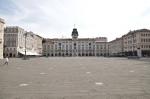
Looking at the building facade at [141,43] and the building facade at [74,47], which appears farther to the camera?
the building facade at [74,47]

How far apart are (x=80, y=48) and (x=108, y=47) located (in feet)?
80.9

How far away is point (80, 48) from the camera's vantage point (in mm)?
170250

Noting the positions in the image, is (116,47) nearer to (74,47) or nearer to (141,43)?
(74,47)

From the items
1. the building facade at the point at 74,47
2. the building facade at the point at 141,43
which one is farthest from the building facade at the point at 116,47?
the building facade at the point at 141,43

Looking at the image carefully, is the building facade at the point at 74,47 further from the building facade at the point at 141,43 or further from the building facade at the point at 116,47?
the building facade at the point at 141,43

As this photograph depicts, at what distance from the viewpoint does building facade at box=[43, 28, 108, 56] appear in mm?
168625

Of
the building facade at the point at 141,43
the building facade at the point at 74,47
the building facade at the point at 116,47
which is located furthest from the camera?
the building facade at the point at 74,47

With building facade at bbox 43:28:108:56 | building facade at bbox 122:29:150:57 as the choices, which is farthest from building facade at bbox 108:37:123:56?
building facade at bbox 122:29:150:57

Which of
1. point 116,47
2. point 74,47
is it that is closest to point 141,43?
point 116,47

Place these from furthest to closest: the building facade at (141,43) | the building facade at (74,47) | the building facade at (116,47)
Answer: the building facade at (74,47)
the building facade at (116,47)
the building facade at (141,43)

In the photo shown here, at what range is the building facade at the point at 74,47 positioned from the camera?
169 meters

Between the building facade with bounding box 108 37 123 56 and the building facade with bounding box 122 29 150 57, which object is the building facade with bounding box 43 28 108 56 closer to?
the building facade with bounding box 108 37 123 56

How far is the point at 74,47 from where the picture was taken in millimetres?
170625

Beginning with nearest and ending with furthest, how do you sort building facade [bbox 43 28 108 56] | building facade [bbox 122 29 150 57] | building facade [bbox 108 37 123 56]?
building facade [bbox 122 29 150 57] < building facade [bbox 108 37 123 56] < building facade [bbox 43 28 108 56]
